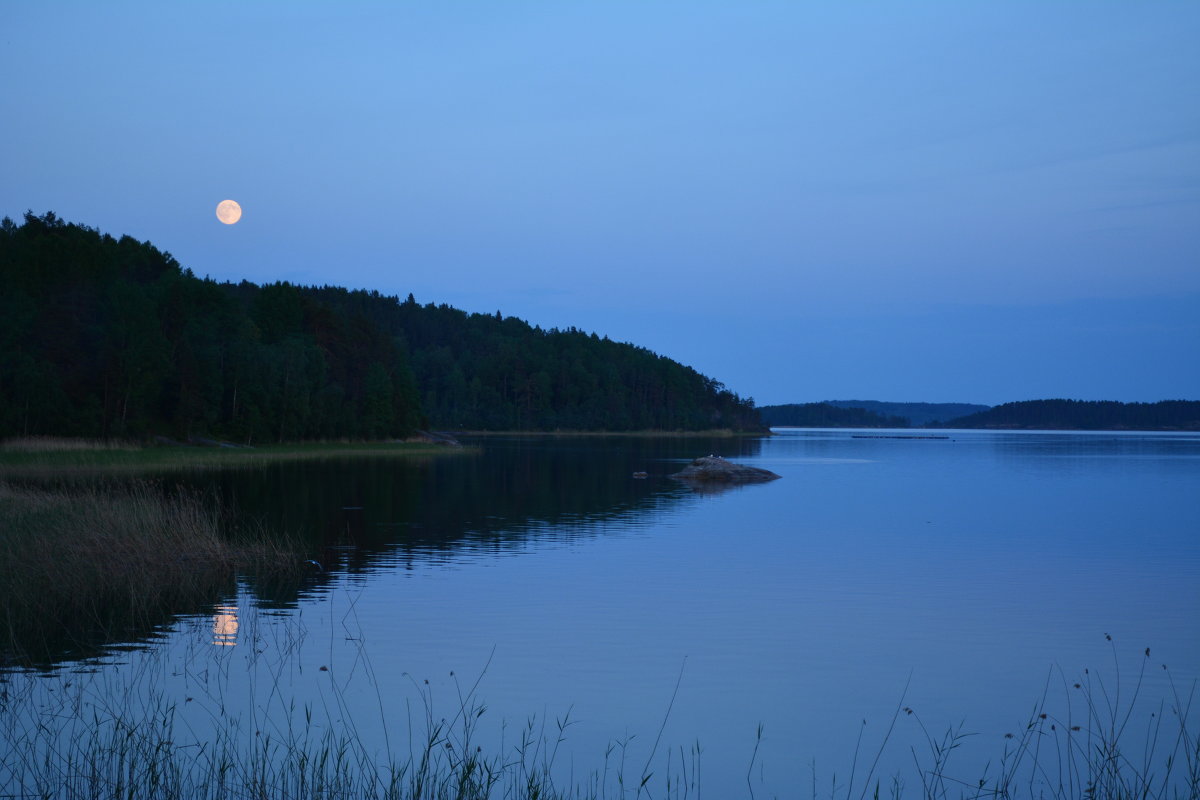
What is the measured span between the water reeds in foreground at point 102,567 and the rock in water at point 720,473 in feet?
124

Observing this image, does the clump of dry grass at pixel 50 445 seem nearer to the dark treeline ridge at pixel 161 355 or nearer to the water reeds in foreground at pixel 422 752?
the dark treeline ridge at pixel 161 355

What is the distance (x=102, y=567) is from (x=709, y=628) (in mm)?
12399

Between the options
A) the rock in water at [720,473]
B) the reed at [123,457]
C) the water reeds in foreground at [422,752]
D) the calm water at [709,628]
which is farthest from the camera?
the rock in water at [720,473]

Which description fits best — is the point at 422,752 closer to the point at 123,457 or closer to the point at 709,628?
the point at 709,628

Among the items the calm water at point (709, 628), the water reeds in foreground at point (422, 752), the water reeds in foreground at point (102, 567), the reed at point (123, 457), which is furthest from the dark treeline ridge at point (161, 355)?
the water reeds in foreground at point (422, 752)

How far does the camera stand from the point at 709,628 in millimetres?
18656

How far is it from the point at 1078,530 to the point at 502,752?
31.6 meters

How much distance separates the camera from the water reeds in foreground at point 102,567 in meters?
16.6

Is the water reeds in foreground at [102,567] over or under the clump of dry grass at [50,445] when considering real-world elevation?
under

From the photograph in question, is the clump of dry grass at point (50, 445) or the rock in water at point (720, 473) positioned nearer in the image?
the clump of dry grass at point (50, 445)

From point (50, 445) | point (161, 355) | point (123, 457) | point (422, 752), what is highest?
point (161, 355)

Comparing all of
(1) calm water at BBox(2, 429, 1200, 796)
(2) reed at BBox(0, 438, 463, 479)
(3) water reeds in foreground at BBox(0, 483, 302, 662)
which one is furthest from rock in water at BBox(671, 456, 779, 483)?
(3) water reeds in foreground at BBox(0, 483, 302, 662)

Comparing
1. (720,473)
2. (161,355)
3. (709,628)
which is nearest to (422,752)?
(709,628)

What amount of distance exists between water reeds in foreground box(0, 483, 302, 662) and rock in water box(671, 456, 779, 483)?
124 ft
